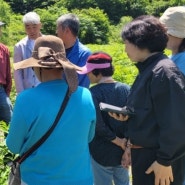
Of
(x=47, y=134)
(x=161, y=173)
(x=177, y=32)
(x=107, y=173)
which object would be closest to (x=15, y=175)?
(x=47, y=134)

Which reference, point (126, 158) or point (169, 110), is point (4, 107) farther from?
point (169, 110)

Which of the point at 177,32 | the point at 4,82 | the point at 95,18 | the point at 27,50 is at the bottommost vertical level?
the point at 95,18

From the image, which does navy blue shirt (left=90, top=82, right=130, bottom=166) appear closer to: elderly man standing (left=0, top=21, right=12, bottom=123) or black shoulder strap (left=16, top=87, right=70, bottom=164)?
black shoulder strap (left=16, top=87, right=70, bottom=164)

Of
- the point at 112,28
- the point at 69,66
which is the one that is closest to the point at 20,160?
the point at 69,66

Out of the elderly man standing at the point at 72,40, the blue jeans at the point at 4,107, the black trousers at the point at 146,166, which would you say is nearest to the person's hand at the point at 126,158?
the black trousers at the point at 146,166

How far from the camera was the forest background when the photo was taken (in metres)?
19.9

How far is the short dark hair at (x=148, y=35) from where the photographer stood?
2.60 meters

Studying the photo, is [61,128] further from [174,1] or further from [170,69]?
[174,1]

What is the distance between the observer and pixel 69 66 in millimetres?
2488

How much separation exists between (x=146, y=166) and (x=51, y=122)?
0.74 meters

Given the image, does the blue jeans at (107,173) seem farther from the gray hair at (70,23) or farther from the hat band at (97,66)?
the gray hair at (70,23)

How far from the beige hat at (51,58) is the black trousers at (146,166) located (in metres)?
0.64

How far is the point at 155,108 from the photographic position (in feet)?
8.27

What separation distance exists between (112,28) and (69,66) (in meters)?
33.5
